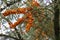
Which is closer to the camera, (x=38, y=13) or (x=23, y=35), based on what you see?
(x=38, y=13)

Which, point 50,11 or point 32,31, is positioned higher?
point 50,11

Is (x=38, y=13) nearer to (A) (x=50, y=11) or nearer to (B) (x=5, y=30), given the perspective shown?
(A) (x=50, y=11)

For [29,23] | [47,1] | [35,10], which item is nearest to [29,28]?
[29,23]

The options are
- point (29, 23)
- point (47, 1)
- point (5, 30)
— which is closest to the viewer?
point (47, 1)

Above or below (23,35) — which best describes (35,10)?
above

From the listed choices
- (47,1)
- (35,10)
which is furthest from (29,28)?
(47,1)

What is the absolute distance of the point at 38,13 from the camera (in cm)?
197

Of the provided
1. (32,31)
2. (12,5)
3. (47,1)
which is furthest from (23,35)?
(47,1)

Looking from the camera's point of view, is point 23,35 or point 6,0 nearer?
point 6,0

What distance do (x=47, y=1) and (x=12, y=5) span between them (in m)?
0.35

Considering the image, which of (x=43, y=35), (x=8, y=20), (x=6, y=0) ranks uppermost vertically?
(x=6, y=0)

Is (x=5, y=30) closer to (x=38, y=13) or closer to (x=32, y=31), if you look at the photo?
(x=32, y=31)

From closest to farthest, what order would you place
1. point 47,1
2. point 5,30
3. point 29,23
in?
point 47,1 < point 29,23 < point 5,30

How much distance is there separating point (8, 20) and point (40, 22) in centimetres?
31
